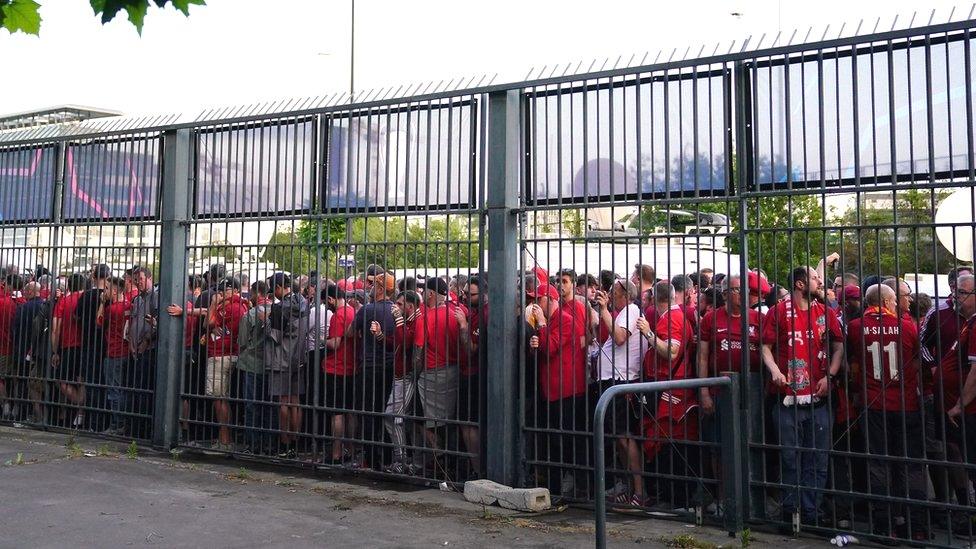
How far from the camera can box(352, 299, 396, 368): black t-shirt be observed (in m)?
9.13

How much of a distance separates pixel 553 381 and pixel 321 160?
3.23m

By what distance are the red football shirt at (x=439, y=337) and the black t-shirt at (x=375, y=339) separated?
1.10ft

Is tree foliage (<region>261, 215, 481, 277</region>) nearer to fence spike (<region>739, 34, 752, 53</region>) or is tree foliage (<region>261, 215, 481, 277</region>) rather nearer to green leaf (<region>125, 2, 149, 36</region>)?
fence spike (<region>739, 34, 752, 53</region>)

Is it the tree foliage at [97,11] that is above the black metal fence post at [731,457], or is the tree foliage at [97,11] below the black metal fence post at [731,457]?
above

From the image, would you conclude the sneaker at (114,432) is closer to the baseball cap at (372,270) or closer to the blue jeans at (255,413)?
the blue jeans at (255,413)

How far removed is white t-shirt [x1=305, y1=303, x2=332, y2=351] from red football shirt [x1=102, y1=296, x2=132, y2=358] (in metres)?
2.57

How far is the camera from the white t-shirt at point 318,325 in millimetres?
9344

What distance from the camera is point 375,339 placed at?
9156mm

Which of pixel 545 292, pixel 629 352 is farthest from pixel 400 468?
pixel 629 352

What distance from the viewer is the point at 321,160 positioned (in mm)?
9883

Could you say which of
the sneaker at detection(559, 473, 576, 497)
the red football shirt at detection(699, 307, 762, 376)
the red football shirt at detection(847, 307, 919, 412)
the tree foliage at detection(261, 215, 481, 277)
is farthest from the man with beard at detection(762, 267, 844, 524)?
the tree foliage at detection(261, 215, 481, 277)

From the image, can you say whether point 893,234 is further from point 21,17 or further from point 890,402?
point 21,17

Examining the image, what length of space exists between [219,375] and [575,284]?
392 centimetres

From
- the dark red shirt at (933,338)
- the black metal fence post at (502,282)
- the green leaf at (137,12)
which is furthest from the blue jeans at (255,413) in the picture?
the green leaf at (137,12)
